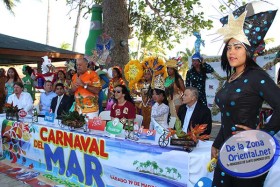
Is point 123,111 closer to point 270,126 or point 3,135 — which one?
point 3,135

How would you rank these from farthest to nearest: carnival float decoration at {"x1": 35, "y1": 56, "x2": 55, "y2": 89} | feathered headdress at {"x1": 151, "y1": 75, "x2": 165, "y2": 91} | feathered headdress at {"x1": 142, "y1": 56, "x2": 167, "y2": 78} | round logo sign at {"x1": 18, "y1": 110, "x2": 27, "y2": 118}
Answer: carnival float decoration at {"x1": 35, "y1": 56, "x2": 55, "y2": 89} < feathered headdress at {"x1": 142, "y1": 56, "x2": 167, "y2": 78} < feathered headdress at {"x1": 151, "y1": 75, "x2": 165, "y2": 91} < round logo sign at {"x1": 18, "y1": 110, "x2": 27, "y2": 118}

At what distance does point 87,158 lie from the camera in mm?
3391

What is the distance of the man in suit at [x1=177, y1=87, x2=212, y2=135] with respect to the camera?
11.0 ft

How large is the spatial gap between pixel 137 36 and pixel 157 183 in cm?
974

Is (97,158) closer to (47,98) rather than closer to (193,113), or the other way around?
(193,113)

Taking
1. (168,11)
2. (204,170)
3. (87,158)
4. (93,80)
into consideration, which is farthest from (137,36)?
(204,170)

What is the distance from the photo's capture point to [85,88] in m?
4.18

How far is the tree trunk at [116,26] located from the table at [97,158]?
13.0ft

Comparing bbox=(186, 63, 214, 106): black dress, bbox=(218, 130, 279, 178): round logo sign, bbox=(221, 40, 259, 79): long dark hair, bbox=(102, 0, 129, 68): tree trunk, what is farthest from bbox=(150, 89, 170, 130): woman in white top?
bbox=(102, 0, 129, 68): tree trunk

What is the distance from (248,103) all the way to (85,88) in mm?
2840

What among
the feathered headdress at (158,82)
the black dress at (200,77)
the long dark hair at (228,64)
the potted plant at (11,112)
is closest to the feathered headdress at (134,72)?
the feathered headdress at (158,82)

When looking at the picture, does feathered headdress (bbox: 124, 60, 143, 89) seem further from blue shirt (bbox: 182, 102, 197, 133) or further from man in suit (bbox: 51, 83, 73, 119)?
blue shirt (bbox: 182, 102, 197, 133)

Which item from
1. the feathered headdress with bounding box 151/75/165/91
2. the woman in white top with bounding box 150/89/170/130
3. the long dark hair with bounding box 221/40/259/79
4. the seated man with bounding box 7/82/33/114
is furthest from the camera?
the seated man with bounding box 7/82/33/114

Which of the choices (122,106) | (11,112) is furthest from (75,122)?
(11,112)
